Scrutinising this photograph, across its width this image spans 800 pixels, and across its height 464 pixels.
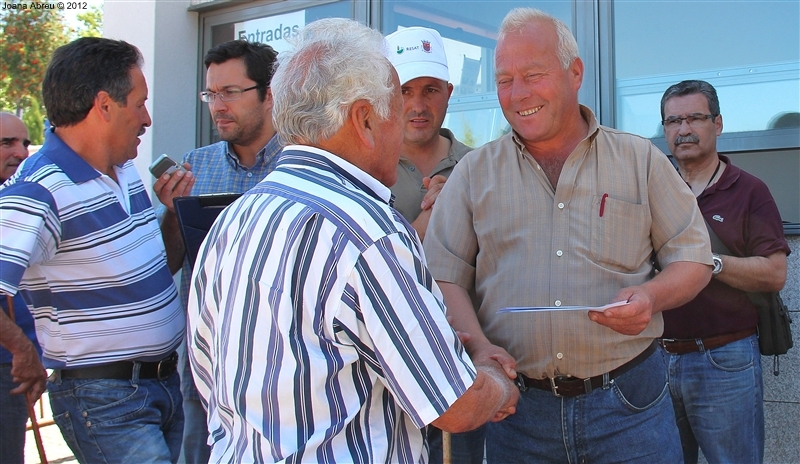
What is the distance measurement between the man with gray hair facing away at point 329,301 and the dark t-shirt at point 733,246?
1837 mm

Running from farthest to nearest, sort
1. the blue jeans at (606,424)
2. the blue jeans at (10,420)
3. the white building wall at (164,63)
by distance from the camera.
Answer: the white building wall at (164,63) < the blue jeans at (10,420) < the blue jeans at (606,424)

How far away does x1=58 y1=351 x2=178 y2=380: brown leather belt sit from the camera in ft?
8.74

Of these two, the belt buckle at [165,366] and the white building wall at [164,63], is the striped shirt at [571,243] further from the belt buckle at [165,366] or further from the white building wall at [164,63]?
the white building wall at [164,63]

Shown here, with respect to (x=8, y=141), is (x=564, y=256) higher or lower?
lower

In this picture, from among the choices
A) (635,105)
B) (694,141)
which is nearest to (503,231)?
(694,141)

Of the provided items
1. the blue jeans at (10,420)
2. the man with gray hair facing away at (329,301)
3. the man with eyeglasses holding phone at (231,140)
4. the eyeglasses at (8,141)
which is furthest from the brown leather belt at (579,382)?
the eyeglasses at (8,141)

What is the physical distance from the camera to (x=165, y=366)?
2869 millimetres

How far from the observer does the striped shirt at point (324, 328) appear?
5.28ft

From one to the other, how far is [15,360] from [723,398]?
2.84 meters

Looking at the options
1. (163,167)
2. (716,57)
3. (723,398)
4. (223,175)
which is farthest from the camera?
(716,57)

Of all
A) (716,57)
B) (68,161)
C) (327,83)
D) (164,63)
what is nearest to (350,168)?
(327,83)

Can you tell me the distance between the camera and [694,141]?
353 cm

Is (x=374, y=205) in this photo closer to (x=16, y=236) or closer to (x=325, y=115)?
(x=325, y=115)

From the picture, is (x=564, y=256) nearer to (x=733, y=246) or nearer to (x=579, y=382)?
(x=579, y=382)
